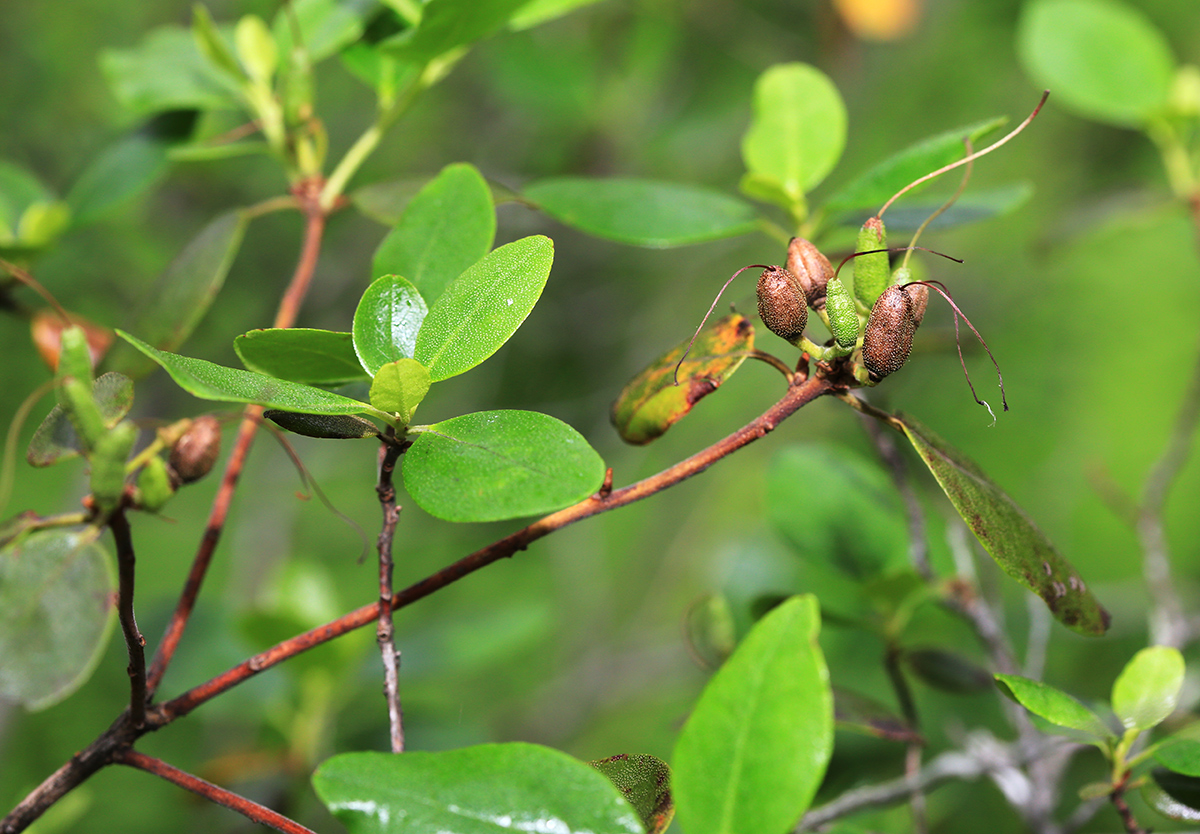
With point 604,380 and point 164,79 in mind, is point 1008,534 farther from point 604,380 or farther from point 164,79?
point 604,380

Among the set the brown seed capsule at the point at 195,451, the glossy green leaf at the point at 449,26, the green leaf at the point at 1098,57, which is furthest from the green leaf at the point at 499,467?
the green leaf at the point at 1098,57

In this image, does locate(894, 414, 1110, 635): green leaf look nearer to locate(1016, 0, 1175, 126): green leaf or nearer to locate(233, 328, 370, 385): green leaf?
locate(233, 328, 370, 385): green leaf

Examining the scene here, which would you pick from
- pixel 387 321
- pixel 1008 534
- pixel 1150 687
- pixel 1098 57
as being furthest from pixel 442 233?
pixel 1098 57

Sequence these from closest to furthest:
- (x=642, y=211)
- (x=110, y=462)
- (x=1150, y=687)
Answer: (x=110, y=462) → (x=1150, y=687) → (x=642, y=211)

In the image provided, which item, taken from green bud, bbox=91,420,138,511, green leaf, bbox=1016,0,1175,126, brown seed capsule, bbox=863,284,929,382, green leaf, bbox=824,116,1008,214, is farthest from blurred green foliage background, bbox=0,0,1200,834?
green bud, bbox=91,420,138,511

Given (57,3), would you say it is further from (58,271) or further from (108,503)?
(108,503)

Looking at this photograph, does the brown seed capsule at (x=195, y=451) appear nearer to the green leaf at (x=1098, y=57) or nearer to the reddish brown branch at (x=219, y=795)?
the reddish brown branch at (x=219, y=795)

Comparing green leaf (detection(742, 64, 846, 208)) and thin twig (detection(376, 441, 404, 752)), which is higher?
green leaf (detection(742, 64, 846, 208))
